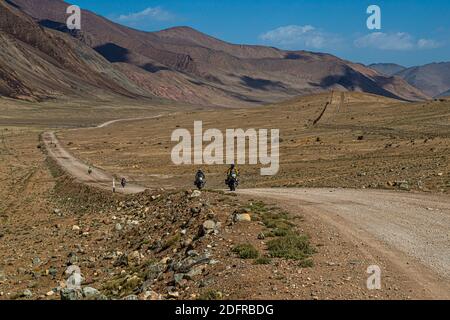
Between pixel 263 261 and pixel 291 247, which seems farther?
pixel 291 247

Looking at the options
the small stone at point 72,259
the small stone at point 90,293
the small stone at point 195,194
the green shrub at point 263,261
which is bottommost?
the small stone at point 72,259

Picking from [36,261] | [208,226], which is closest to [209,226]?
[208,226]

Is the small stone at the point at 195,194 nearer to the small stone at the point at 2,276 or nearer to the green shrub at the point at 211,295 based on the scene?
the small stone at the point at 2,276

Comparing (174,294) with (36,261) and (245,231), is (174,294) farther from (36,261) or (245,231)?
(36,261)

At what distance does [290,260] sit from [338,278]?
2.00 meters

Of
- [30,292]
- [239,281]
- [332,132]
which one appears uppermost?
[332,132]

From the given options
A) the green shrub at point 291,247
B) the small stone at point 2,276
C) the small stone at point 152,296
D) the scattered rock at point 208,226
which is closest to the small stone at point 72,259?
the small stone at point 2,276

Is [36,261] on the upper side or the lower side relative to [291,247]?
lower

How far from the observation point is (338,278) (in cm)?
1399

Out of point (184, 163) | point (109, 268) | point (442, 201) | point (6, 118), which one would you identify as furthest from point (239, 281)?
point (6, 118)

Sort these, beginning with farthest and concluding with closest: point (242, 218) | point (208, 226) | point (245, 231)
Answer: point (242, 218)
point (208, 226)
point (245, 231)

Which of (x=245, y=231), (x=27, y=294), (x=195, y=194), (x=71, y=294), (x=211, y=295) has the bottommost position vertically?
(x=27, y=294)

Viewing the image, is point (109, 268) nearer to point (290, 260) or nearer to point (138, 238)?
point (138, 238)

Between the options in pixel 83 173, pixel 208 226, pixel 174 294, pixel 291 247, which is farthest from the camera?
pixel 83 173
